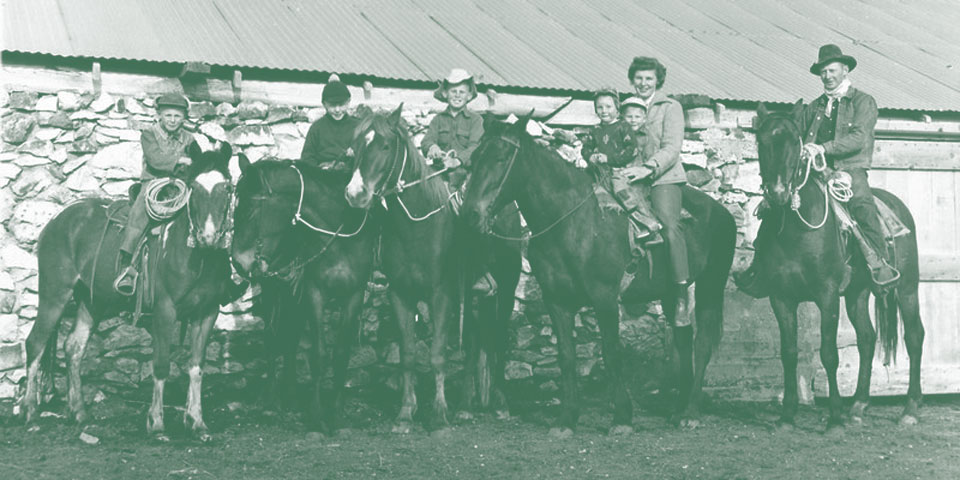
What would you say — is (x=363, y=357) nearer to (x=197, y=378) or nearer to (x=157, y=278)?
(x=197, y=378)

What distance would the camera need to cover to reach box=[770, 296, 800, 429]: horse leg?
827 centimetres

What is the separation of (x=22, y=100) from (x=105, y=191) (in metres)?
1.09

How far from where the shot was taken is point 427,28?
1149 cm

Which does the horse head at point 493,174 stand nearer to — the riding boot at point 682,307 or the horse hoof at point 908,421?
the riding boot at point 682,307

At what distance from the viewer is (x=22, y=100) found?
886cm

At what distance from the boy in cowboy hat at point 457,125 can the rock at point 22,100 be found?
3.65 m

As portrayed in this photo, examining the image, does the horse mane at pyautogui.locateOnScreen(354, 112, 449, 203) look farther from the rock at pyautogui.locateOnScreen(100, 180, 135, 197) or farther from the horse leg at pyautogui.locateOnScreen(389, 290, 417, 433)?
the rock at pyautogui.locateOnScreen(100, 180, 135, 197)

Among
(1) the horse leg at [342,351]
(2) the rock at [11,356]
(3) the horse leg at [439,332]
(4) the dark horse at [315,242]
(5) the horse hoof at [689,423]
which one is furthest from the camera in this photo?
(2) the rock at [11,356]

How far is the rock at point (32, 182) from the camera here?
8844 mm

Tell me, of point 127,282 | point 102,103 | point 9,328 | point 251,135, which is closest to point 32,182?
point 102,103

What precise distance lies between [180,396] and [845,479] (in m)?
5.92

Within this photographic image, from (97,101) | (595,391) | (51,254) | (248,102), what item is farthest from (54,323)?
(595,391)

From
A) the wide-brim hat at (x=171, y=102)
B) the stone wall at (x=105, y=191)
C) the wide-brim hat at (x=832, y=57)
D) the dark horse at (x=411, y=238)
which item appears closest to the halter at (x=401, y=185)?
the dark horse at (x=411, y=238)

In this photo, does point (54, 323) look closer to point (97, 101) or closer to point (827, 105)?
point (97, 101)
